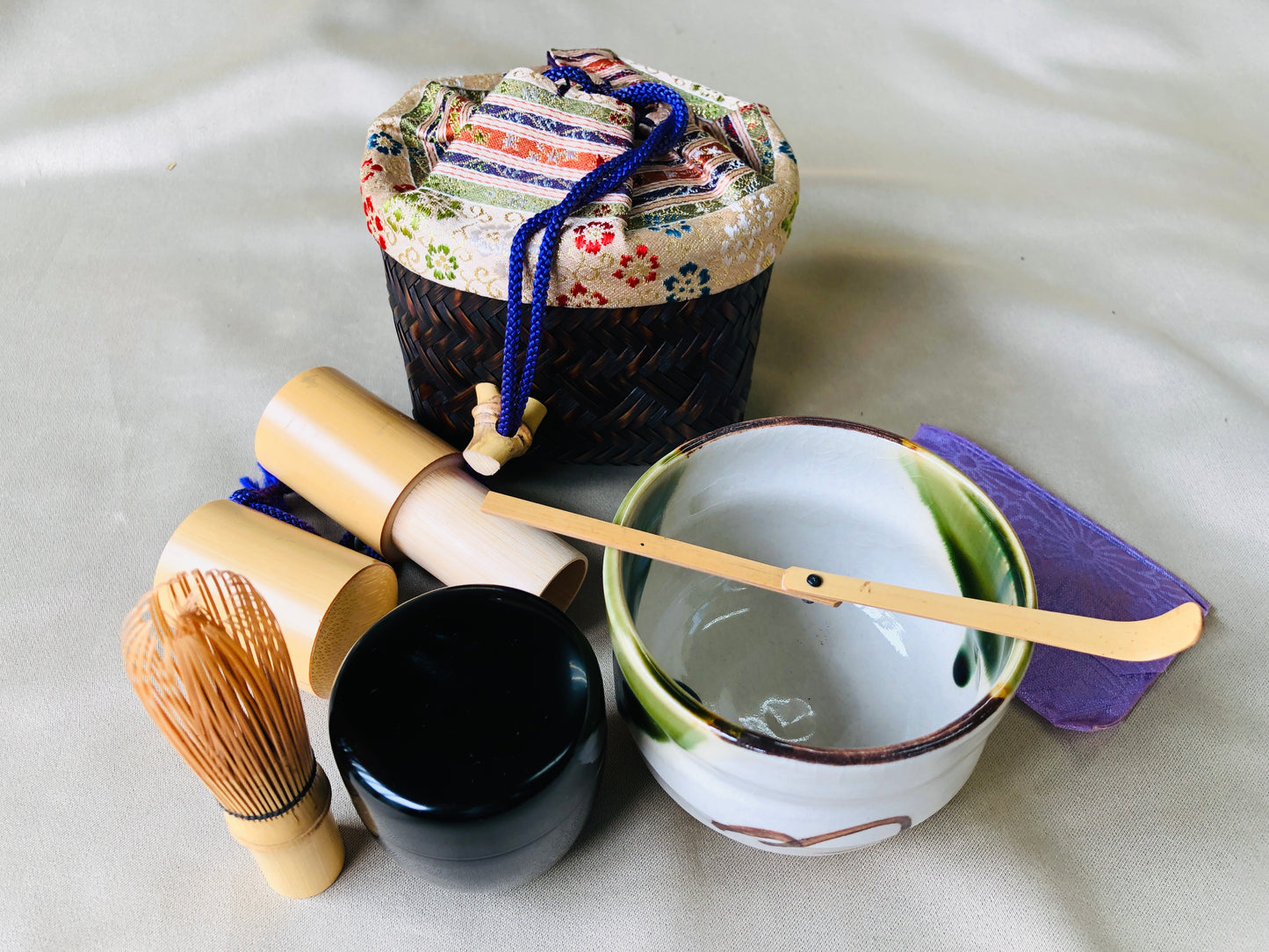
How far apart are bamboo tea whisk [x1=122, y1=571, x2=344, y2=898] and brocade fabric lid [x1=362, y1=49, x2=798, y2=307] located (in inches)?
11.6

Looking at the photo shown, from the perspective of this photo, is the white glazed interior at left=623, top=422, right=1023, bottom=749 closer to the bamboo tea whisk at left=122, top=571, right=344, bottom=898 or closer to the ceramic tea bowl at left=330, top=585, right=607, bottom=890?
the ceramic tea bowl at left=330, top=585, right=607, bottom=890

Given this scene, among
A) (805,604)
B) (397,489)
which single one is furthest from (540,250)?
(805,604)

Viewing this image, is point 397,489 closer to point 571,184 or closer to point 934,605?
point 571,184

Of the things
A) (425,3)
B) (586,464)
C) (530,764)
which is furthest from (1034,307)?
(425,3)

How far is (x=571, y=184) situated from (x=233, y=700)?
414 millimetres

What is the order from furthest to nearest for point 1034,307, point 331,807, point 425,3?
point 425,3 < point 1034,307 < point 331,807

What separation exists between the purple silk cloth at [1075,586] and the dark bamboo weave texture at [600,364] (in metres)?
0.23

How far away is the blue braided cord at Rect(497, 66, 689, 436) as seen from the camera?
0.65 m

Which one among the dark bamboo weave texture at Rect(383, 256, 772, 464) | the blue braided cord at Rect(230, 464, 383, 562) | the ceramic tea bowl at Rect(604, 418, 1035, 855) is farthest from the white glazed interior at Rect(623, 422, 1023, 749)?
the blue braided cord at Rect(230, 464, 383, 562)

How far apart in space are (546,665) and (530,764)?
0.06 metres

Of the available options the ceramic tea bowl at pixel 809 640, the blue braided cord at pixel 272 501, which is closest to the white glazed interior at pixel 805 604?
the ceramic tea bowl at pixel 809 640

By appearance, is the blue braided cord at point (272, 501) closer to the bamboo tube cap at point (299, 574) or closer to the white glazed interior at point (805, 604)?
the bamboo tube cap at point (299, 574)

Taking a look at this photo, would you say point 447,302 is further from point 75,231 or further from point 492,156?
point 75,231

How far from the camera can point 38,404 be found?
2.97ft
